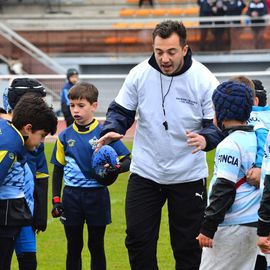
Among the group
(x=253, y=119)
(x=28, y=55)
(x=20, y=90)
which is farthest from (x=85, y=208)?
(x=28, y=55)

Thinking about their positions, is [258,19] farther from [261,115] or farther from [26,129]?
[26,129]

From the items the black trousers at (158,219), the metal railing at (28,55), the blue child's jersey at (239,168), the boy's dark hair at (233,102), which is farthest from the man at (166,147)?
the metal railing at (28,55)

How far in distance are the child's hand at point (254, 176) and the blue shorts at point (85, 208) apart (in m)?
2.31

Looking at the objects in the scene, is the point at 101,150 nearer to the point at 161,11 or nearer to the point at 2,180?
the point at 2,180

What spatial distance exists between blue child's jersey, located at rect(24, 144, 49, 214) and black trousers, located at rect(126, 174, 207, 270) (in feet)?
2.57

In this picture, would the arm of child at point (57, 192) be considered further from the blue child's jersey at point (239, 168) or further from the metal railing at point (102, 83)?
the metal railing at point (102, 83)

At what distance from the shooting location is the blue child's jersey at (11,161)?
6750 millimetres

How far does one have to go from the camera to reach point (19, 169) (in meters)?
7.04

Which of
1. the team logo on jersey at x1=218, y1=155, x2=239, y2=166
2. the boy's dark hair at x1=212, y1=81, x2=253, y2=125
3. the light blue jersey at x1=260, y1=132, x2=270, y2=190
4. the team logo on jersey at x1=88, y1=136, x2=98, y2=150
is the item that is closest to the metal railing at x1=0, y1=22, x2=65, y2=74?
the team logo on jersey at x1=88, y1=136, x2=98, y2=150

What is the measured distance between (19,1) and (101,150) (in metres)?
29.3

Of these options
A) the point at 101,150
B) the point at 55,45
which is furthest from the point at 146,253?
the point at 55,45

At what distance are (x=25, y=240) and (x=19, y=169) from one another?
674mm

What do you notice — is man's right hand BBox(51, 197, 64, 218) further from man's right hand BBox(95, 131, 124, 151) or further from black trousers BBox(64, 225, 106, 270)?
man's right hand BBox(95, 131, 124, 151)

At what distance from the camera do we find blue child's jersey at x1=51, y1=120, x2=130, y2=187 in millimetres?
8211
